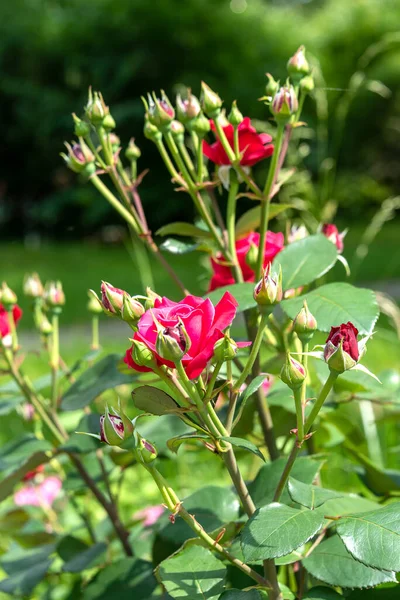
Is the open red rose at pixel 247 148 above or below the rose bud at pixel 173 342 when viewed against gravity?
above

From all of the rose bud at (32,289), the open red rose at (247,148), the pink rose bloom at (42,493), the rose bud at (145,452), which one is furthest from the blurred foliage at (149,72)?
the rose bud at (145,452)

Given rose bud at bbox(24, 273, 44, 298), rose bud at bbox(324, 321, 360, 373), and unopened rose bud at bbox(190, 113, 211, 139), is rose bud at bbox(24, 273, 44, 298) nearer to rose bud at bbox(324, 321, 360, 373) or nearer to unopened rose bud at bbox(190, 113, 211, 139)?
unopened rose bud at bbox(190, 113, 211, 139)

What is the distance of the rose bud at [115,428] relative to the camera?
1.38 feet

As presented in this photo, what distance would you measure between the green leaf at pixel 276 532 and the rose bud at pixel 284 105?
0.91 feet

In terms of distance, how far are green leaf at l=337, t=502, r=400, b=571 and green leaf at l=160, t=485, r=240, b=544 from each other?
0.57ft

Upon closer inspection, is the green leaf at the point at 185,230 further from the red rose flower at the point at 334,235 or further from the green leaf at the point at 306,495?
the green leaf at the point at 306,495

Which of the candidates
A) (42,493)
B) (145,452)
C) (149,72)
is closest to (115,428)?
(145,452)

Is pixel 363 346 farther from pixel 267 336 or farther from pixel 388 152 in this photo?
pixel 388 152

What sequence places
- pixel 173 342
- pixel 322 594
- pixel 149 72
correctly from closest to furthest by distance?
pixel 173 342
pixel 322 594
pixel 149 72

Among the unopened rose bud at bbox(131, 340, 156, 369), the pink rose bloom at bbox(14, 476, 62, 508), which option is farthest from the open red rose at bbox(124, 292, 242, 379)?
the pink rose bloom at bbox(14, 476, 62, 508)

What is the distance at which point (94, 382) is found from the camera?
67 cm

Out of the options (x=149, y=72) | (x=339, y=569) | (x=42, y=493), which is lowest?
(x=42, y=493)

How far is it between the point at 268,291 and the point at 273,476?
18 centimetres

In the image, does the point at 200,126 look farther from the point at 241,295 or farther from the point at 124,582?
the point at 124,582
